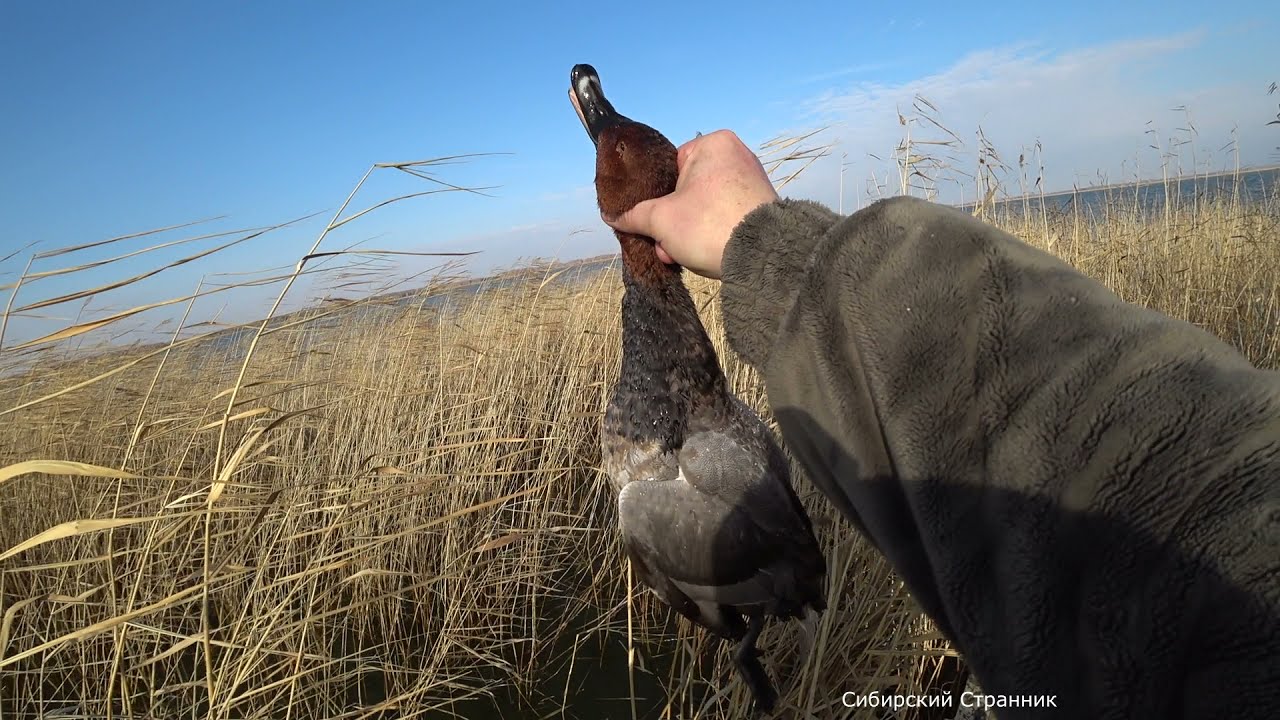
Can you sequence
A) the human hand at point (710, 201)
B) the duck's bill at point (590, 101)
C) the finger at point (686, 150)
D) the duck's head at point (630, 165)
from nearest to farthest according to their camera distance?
the human hand at point (710, 201), the finger at point (686, 150), the duck's head at point (630, 165), the duck's bill at point (590, 101)

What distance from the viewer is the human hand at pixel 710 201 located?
51.7 inches

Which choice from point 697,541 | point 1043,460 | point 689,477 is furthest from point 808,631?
point 1043,460

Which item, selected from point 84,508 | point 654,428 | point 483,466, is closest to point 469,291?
point 483,466

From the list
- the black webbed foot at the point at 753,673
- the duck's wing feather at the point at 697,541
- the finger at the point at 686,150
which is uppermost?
the finger at the point at 686,150

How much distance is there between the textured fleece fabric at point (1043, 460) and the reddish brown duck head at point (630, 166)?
42.2 inches

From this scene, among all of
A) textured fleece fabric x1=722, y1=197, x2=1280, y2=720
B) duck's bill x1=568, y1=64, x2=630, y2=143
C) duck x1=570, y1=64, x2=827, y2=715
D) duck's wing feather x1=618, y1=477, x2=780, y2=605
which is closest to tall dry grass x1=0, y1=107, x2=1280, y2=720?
duck x1=570, y1=64, x2=827, y2=715

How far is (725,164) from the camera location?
53.9 inches

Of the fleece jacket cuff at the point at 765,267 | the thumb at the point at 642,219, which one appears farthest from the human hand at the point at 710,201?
the fleece jacket cuff at the point at 765,267

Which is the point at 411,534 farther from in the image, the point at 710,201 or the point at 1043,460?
the point at 1043,460

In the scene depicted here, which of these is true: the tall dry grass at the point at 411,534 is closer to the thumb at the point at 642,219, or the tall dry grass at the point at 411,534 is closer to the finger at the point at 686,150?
the thumb at the point at 642,219

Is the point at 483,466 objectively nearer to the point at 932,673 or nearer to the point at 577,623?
the point at 577,623

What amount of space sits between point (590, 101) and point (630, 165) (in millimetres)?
530

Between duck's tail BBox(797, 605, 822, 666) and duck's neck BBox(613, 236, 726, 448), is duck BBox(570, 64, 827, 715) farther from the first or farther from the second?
duck's tail BBox(797, 605, 822, 666)

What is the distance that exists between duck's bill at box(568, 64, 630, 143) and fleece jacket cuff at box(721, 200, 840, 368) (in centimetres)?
128
